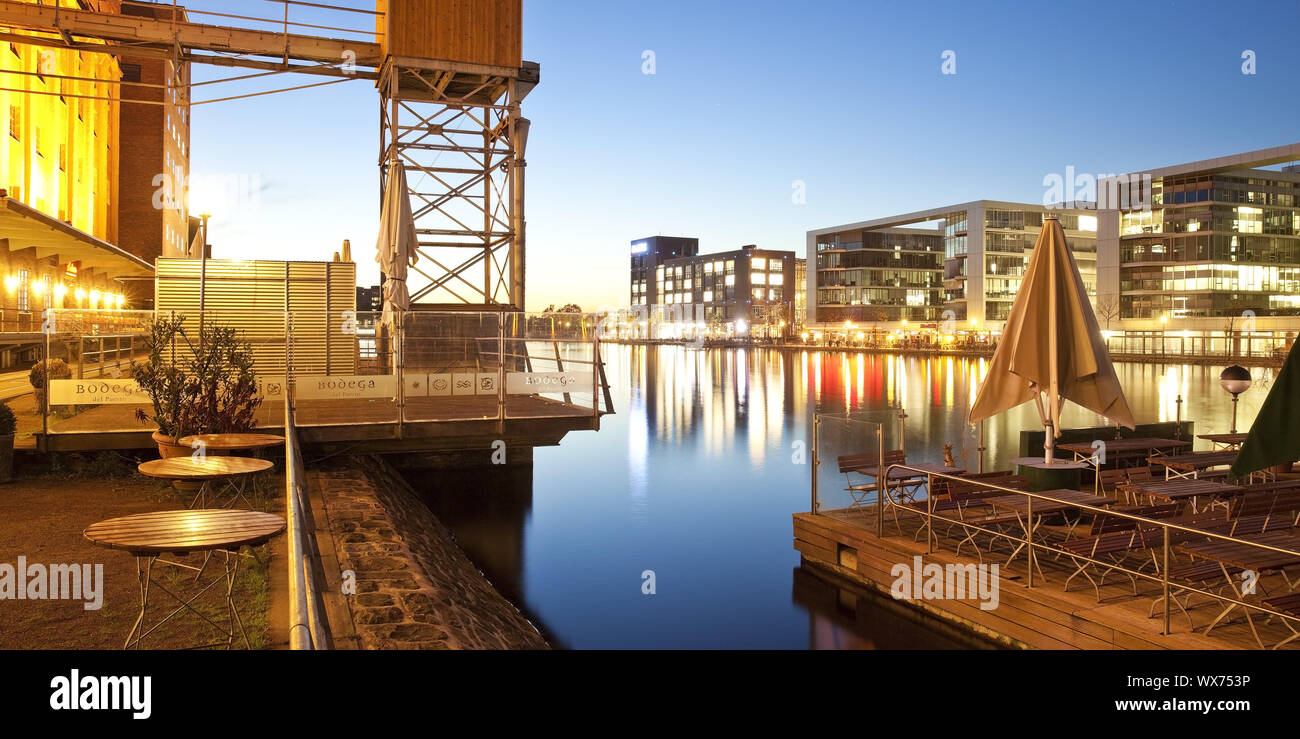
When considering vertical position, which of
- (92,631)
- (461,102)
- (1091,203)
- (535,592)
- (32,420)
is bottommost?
(535,592)

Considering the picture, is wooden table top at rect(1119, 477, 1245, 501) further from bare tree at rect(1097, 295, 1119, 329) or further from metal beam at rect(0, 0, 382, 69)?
bare tree at rect(1097, 295, 1119, 329)

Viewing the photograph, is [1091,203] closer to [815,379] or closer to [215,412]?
[815,379]

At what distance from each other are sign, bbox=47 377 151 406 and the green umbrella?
42.7ft

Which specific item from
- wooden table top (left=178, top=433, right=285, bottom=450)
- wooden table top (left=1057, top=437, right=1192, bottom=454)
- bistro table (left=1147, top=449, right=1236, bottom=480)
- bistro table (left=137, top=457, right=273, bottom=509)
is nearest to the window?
wooden table top (left=178, top=433, right=285, bottom=450)

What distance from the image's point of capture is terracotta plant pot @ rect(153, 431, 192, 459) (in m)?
10.3

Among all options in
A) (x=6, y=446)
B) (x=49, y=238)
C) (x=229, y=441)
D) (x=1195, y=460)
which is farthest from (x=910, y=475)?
(x=49, y=238)

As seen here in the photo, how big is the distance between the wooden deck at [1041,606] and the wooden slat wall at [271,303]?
31.2 ft

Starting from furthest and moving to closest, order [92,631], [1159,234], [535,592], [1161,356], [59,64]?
[1159,234]
[1161,356]
[59,64]
[535,592]
[92,631]

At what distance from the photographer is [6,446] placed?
37.6 feet

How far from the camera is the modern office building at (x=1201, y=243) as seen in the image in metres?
77.6

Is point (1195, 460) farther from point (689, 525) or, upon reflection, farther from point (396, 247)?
point (396, 247)

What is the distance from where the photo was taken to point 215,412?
37.2 feet
